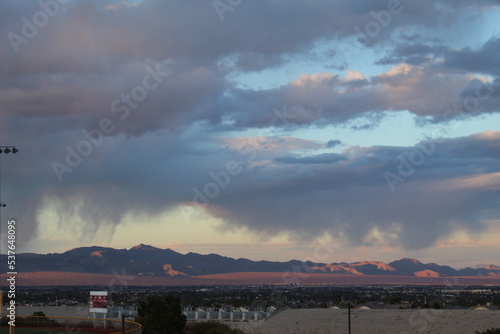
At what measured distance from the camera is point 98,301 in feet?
287

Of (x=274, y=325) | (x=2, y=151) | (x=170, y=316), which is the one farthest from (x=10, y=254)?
(x=274, y=325)

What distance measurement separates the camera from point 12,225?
5175 centimetres

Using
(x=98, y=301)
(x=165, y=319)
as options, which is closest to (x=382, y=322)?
(x=165, y=319)

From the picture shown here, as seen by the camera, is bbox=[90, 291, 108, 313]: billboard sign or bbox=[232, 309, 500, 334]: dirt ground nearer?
bbox=[90, 291, 108, 313]: billboard sign

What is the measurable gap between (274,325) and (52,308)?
73.0 m

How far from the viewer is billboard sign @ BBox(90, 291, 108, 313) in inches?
3423

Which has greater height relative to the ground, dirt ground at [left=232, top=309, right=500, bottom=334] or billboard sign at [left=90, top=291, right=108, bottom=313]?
billboard sign at [left=90, top=291, right=108, bottom=313]

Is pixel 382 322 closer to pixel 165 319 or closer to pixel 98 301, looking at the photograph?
pixel 165 319

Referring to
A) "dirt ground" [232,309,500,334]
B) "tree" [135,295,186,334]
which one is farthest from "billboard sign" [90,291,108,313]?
"dirt ground" [232,309,500,334]

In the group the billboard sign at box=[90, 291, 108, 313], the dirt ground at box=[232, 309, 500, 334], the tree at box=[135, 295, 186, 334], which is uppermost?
the billboard sign at box=[90, 291, 108, 313]

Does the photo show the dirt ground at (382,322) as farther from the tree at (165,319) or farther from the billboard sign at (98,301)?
the billboard sign at (98,301)

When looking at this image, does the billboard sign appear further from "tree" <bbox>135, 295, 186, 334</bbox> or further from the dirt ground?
the dirt ground

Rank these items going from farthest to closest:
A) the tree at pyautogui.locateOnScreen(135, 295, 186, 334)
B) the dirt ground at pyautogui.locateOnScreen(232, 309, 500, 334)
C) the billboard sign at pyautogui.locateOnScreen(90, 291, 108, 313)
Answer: the dirt ground at pyautogui.locateOnScreen(232, 309, 500, 334) < the billboard sign at pyautogui.locateOnScreen(90, 291, 108, 313) < the tree at pyautogui.locateOnScreen(135, 295, 186, 334)

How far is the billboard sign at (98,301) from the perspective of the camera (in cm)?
8694
